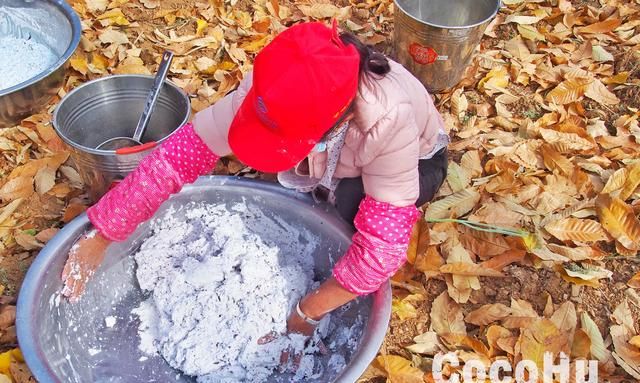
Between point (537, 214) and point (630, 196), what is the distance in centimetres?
32

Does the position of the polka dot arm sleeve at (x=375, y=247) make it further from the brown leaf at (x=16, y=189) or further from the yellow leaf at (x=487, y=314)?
the brown leaf at (x=16, y=189)

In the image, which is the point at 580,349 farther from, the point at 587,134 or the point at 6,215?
the point at 6,215

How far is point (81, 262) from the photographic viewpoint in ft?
4.87

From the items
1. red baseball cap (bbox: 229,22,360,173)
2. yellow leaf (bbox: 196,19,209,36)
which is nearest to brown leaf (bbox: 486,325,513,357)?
red baseball cap (bbox: 229,22,360,173)

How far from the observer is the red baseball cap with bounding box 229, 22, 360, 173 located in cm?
103

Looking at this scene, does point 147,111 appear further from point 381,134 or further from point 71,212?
point 381,134

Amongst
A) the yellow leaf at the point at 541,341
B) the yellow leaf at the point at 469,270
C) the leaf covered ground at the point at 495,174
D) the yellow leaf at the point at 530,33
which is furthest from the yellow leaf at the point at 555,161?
the yellow leaf at the point at 530,33

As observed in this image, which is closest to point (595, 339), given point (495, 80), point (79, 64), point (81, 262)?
point (495, 80)

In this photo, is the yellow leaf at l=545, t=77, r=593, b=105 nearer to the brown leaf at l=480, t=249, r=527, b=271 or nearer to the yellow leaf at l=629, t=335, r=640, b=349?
the brown leaf at l=480, t=249, r=527, b=271

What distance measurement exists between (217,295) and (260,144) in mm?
558

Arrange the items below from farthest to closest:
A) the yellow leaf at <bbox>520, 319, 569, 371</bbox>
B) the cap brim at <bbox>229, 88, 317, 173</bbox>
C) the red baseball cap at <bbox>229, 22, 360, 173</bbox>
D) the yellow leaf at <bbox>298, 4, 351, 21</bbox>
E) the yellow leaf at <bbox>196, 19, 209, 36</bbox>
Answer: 1. the yellow leaf at <bbox>298, 4, 351, 21</bbox>
2. the yellow leaf at <bbox>196, 19, 209, 36</bbox>
3. the yellow leaf at <bbox>520, 319, 569, 371</bbox>
4. the cap brim at <bbox>229, 88, 317, 173</bbox>
5. the red baseball cap at <bbox>229, 22, 360, 173</bbox>

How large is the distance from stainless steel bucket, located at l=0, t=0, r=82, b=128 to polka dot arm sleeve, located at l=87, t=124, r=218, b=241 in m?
0.74

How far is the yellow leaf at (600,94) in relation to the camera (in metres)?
2.27

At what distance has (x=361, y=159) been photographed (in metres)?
1.32
